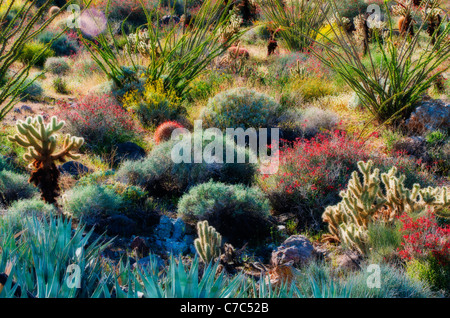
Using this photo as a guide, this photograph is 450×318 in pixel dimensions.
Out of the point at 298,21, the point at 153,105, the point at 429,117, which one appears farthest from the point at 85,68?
the point at 429,117

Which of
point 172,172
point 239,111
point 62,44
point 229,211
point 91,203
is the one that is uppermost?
point 62,44

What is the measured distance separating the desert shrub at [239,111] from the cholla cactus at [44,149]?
9.87 ft

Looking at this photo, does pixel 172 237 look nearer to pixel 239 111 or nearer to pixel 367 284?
pixel 367 284

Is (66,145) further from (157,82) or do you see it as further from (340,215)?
(157,82)

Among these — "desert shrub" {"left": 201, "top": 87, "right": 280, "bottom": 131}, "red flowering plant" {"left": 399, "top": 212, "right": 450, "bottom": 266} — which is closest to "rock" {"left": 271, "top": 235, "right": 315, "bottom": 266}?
"red flowering plant" {"left": 399, "top": 212, "right": 450, "bottom": 266}

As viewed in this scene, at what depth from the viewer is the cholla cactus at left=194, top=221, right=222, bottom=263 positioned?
11.6ft

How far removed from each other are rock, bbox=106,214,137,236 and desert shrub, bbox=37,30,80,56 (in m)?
9.82

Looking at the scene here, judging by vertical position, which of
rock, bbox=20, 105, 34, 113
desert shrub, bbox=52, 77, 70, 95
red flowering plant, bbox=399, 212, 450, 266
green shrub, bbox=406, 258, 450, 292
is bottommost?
green shrub, bbox=406, 258, 450, 292

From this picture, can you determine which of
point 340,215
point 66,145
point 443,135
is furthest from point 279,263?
point 443,135

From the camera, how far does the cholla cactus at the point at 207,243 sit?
355cm

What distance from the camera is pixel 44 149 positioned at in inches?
168

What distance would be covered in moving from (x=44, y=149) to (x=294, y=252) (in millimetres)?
2635

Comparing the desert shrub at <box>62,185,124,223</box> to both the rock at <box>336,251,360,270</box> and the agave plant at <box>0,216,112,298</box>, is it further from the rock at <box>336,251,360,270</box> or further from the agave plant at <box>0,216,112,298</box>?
the rock at <box>336,251,360,270</box>
